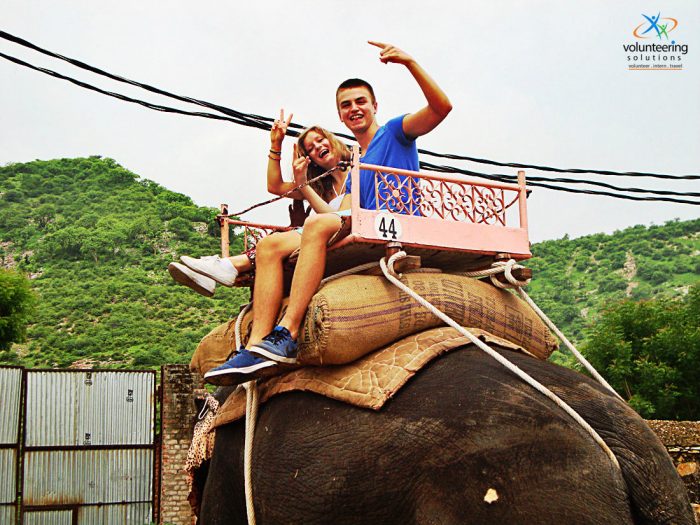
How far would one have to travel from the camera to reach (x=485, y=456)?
8.65 feet

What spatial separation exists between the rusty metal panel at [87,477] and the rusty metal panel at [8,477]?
0.16m

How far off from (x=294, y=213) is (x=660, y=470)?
2.81 meters

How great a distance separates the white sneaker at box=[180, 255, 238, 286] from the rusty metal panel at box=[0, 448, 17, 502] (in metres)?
9.54

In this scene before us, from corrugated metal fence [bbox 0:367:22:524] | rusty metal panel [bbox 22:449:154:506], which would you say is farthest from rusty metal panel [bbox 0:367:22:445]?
rusty metal panel [bbox 22:449:154:506]

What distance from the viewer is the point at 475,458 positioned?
2.65m

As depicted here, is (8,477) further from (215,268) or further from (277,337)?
(277,337)

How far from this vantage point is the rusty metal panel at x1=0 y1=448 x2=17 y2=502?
12148mm

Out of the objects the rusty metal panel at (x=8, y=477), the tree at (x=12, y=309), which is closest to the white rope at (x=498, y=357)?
the rusty metal panel at (x=8, y=477)

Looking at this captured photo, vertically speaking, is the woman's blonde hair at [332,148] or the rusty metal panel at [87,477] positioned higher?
the woman's blonde hair at [332,148]

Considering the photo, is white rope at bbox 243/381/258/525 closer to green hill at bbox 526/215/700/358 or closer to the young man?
the young man

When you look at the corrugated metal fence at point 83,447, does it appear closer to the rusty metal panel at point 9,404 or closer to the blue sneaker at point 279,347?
the rusty metal panel at point 9,404

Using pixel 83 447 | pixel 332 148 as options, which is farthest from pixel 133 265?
pixel 332 148

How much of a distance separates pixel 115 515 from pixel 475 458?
1156 cm

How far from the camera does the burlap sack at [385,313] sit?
346cm
